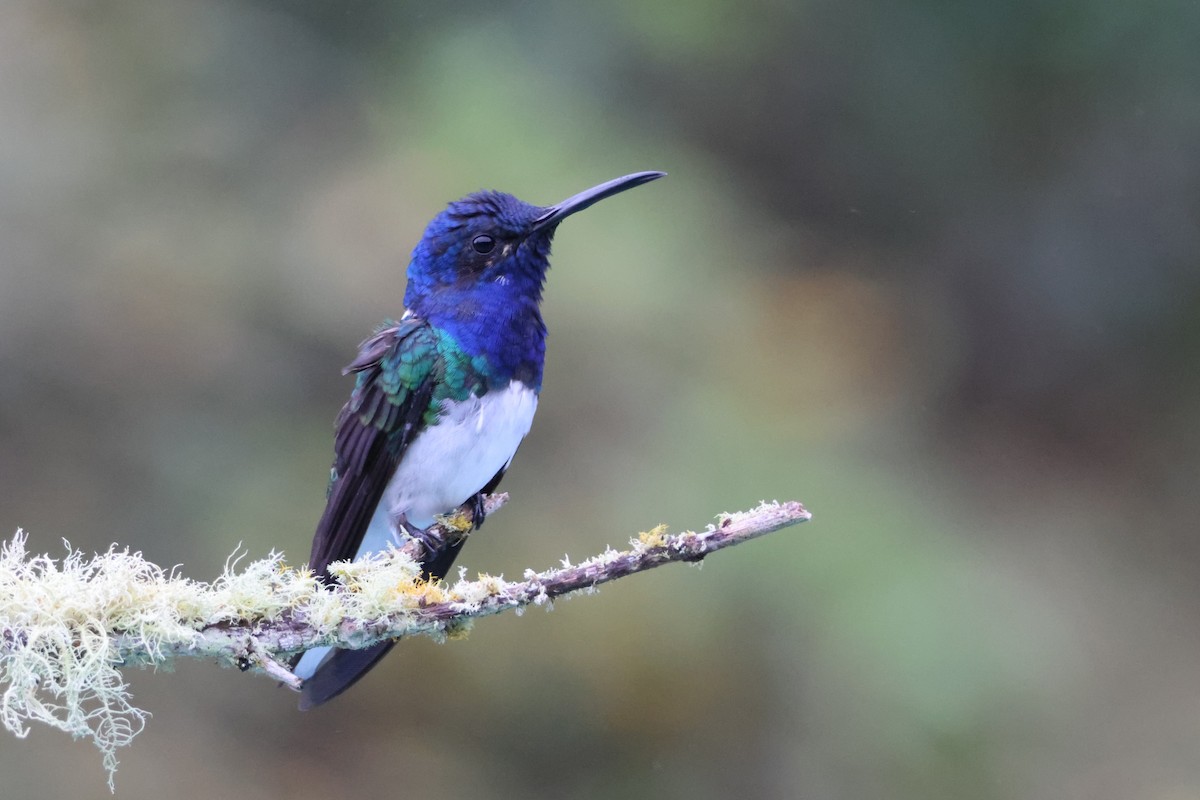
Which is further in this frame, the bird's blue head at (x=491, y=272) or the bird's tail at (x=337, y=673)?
the bird's blue head at (x=491, y=272)

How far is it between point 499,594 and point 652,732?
13.2ft

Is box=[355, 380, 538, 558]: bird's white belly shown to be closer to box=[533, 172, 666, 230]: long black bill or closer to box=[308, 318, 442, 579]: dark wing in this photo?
box=[308, 318, 442, 579]: dark wing

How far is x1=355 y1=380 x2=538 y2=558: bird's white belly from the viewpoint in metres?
3.29

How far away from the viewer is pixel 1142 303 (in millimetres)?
7645

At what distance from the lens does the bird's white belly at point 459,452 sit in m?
3.29

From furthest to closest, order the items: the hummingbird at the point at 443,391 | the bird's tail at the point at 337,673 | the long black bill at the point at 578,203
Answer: the long black bill at the point at 578,203 → the hummingbird at the point at 443,391 → the bird's tail at the point at 337,673

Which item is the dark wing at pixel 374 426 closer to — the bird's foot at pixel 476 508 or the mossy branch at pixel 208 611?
the bird's foot at pixel 476 508

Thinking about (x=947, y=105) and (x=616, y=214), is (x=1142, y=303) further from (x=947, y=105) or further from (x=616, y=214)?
(x=616, y=214)

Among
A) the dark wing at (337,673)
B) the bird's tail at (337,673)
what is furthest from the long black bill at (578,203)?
the dark wing at (337,673)

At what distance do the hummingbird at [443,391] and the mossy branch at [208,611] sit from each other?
0.80 meters

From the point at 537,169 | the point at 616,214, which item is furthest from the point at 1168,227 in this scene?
the point at 537,169

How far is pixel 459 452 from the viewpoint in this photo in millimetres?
3293

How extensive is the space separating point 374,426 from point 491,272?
20.1 inches

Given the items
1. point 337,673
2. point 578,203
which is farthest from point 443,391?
point 337,673
